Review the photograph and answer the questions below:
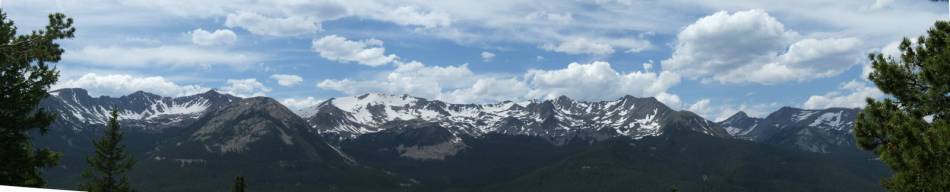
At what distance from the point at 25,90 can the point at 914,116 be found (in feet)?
59.5

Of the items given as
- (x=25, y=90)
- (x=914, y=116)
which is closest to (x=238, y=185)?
(x=25, y=90)

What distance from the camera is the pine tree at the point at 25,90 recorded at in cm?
1362

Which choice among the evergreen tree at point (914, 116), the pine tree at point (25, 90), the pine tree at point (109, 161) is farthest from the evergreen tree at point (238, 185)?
the evergreen tree at point (914, 116)

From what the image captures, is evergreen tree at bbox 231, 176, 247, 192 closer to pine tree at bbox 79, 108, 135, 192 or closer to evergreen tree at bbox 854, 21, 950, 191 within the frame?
pine tree at bbox 79, 108, 135, 192

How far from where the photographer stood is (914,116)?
35.2 feet

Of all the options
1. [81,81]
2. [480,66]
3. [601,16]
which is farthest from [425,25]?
[81,81]

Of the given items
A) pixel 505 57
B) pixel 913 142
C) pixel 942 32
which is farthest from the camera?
pixel 505 57

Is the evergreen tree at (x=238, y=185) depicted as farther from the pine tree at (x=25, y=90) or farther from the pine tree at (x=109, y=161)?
the pine tree at (x=25, y=90)

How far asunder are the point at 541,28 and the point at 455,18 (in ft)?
7.39

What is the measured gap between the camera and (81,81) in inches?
615

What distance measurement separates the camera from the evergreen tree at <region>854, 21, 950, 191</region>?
9531mm

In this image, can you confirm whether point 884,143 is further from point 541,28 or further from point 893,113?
point 541,28

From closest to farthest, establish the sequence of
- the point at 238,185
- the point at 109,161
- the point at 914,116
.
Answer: the point at 914,116 < the point at 109,161 < the point at 238,185

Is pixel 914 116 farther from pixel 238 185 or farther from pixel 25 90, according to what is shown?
pixel 238 185
